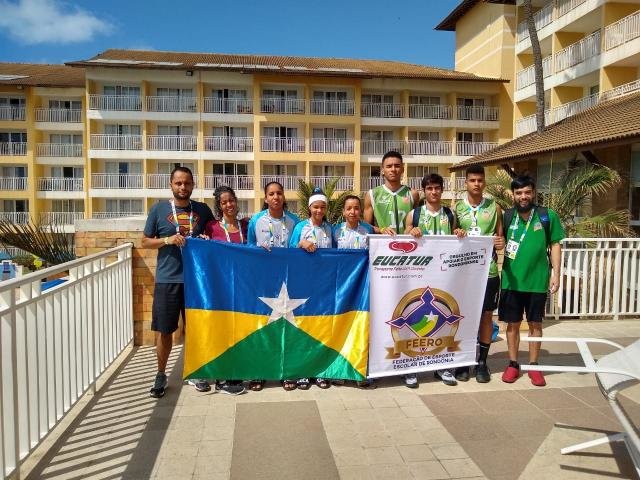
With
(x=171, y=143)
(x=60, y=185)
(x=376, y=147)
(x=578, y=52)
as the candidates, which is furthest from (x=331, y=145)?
(x=60, y=185)

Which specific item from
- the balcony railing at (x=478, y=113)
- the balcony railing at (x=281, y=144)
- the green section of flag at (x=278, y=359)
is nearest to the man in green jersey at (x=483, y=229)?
the green section of flag at (x=278, y=359)

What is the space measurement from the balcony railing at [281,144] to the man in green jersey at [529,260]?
3133 centimetres

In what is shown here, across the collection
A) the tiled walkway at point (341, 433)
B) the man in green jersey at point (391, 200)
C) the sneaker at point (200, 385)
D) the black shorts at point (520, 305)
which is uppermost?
the man in green jersey at point (391, 200)

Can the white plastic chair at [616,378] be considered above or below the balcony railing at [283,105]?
below

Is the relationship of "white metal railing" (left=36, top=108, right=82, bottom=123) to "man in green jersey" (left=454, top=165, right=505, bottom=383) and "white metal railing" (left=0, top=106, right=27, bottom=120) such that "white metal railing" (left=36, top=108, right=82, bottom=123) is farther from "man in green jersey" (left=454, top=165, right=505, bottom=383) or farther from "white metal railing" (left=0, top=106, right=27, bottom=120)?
"man in green jersey" (left=454, top=165, right=505, bottom=383)

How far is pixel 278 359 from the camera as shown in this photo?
435 cm

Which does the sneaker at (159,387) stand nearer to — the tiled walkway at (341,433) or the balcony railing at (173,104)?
the tiled walkway at (341,433)

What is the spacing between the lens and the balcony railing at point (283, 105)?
1390 inches

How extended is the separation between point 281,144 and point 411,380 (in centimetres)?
3211

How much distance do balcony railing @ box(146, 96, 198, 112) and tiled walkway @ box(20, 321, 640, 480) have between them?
33.1 meters

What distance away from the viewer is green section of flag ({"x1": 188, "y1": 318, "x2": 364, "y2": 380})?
169 inches

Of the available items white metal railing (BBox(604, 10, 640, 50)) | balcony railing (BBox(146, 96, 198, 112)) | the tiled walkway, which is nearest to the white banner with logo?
the tiled walkway

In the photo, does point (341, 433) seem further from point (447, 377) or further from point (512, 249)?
point (512, 249)

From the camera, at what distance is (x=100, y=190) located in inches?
1356
